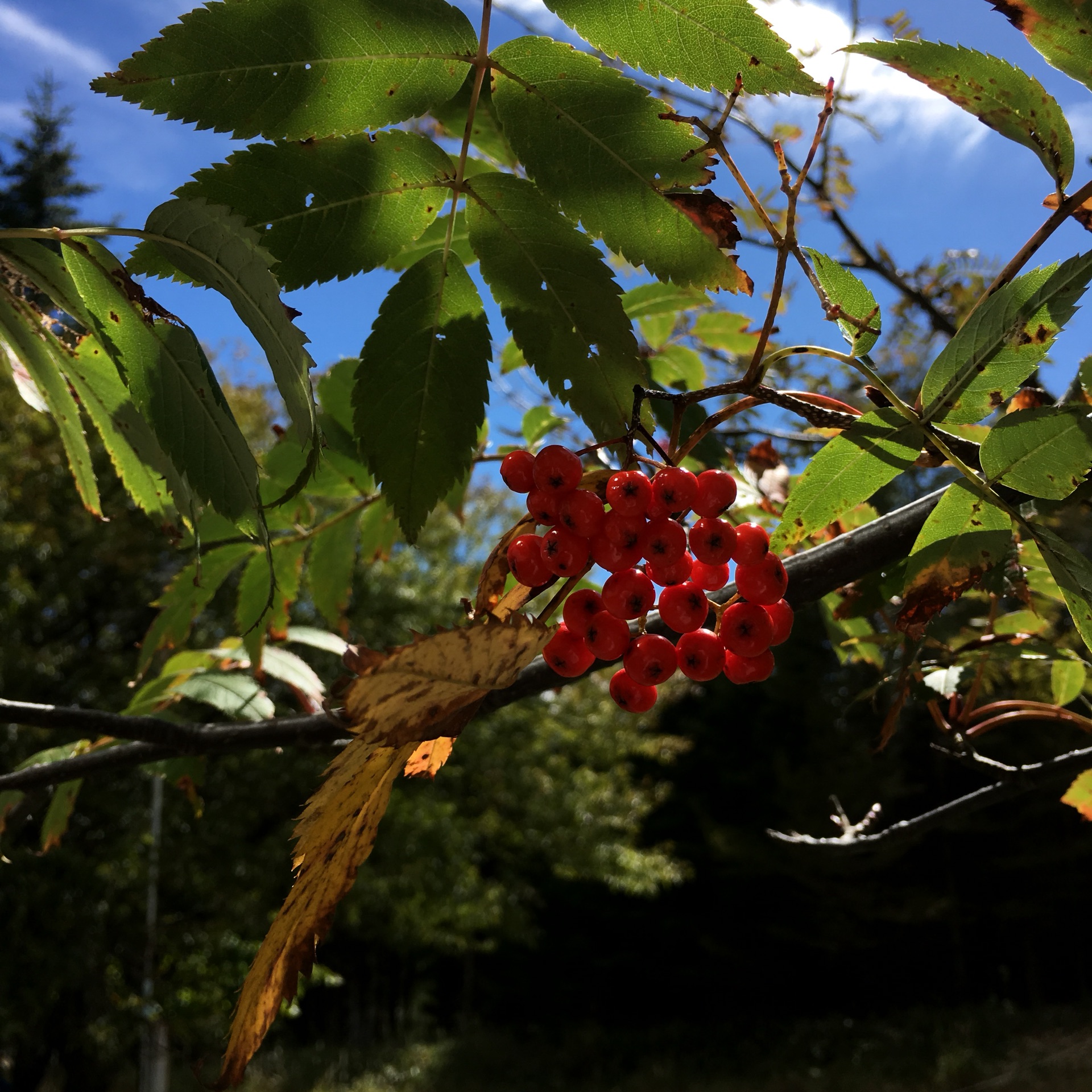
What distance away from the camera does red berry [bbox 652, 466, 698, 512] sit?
573 millimetres

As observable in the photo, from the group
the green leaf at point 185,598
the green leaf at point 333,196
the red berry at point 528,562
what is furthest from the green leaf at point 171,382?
the green leaf at point 185,598

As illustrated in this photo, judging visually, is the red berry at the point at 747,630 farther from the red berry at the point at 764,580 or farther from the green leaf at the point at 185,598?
the green leaf at the point at 185,598

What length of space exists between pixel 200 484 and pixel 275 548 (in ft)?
2.32

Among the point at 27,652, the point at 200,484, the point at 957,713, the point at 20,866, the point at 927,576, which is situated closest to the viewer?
the point at 200,484

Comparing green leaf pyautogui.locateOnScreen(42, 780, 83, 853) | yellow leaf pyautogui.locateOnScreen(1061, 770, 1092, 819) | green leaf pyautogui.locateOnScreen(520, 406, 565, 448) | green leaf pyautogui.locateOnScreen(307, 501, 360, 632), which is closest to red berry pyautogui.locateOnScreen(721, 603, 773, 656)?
yellow leaf pyautogui.locateOnScreen(1061, 770, 1092, 819)

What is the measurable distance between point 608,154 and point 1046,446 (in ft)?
1.11

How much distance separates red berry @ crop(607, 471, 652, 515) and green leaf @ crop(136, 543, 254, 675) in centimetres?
78

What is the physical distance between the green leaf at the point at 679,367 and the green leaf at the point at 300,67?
0.79m

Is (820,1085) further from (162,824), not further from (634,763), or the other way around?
(162,824)

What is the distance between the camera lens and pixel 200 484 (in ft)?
1.67

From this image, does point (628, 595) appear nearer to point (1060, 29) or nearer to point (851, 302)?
point (851, 302)

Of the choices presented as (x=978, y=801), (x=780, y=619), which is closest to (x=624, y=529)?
(x=780, y=619)

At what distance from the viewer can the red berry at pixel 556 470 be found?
1.88ft

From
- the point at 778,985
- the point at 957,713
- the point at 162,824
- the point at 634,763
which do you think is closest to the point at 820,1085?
the point at 778,985
